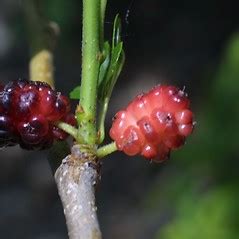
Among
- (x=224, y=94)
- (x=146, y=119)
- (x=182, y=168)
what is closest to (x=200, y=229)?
(x=182, y=168)

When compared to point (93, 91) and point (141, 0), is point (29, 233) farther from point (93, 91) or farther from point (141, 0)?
point (93, 91)

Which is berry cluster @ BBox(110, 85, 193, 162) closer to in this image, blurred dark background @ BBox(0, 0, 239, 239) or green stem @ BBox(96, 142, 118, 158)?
green stem @ BBox(96, 142, 118, 158)

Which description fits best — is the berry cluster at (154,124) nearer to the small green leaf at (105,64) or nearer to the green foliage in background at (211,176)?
the small green leaf at (105,64)

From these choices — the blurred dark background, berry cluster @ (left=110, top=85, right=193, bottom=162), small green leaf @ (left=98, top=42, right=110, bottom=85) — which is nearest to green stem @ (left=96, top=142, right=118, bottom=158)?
berry cluster @ (left=110, top=85, right=193, bottom=162)

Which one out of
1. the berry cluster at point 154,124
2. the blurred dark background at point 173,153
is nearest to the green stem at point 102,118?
the berry cluster at point 154,124

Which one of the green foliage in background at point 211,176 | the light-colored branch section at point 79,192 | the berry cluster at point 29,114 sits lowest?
the light-colored branch section at point 79,192
